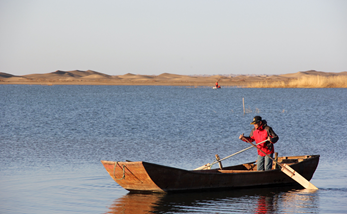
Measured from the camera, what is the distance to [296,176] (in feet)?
38.3

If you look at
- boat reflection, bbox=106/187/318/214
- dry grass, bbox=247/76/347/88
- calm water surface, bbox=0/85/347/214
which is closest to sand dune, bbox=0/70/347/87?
dry grass, bbox=247/76/347/88

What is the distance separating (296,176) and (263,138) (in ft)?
4.47

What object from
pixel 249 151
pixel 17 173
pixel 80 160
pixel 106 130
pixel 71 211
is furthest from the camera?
pixel 106 130

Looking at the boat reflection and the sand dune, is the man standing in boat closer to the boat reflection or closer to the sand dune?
the boat reflection

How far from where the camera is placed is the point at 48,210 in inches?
368

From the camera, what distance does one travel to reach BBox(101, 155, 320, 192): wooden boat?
10383mm

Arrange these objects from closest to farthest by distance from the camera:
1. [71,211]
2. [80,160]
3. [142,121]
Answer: [71,211]
[80,160]
[142,121]

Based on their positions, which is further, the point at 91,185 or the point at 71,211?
the point at 91,185

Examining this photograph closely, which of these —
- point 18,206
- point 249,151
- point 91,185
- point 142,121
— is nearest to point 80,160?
point 91,185

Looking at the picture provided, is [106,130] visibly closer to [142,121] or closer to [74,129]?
[74,129]

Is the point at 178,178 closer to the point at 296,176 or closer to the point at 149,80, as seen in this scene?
the point at 296,176

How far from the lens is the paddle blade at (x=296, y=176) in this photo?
11423 mm

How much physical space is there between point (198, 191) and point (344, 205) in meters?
3.43

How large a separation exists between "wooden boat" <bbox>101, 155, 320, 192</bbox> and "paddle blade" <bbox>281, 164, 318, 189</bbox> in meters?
0.18
